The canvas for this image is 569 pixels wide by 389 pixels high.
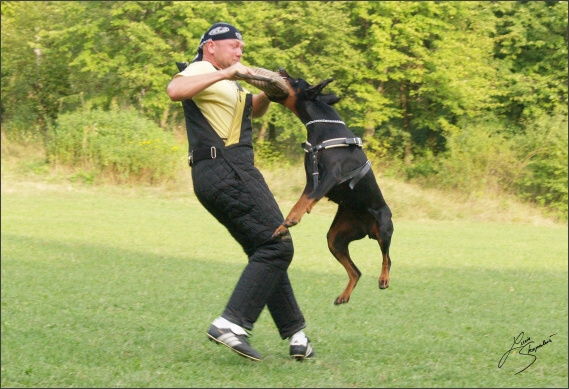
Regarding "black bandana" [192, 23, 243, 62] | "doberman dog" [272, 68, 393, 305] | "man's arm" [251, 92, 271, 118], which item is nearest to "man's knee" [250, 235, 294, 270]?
"man's arm" [251, 92, 271, 118]

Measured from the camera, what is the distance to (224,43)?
4.23m

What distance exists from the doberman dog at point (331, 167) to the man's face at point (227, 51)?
1.03 m

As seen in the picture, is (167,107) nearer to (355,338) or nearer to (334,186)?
(355,338)

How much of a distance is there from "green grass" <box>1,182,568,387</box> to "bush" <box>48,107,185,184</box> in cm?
158

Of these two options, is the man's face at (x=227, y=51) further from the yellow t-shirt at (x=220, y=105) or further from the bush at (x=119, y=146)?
the bush at (x=119, y=146)

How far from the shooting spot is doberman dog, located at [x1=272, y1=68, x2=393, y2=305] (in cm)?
306

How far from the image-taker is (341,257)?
3447 mm

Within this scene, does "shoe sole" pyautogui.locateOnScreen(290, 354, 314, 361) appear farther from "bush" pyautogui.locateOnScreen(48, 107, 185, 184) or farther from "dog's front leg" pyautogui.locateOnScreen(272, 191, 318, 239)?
"dog's front leg" pyautogui.locateOnScreen(272, 191, 318, 239)

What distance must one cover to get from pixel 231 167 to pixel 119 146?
8.95 metres

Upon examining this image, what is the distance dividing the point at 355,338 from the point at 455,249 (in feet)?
34.0

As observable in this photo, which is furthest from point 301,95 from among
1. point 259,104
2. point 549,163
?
point 549,163

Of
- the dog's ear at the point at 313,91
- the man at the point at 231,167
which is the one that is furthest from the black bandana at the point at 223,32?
the dog's ear at the point at 313,91

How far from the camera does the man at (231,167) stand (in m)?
4.26

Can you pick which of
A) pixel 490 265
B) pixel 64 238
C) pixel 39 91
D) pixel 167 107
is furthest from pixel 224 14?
pixel 39 91
